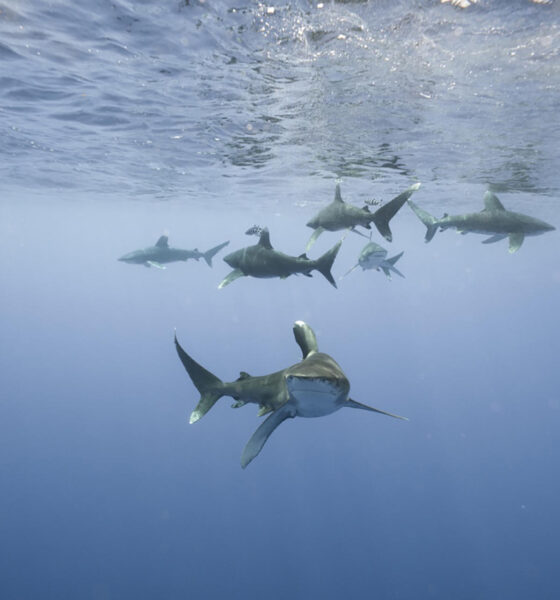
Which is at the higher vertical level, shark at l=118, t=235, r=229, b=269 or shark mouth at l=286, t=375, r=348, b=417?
shark mouth at l=286, t=375, r=348, b=417

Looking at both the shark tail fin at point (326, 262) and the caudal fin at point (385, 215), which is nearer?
the shark tail fin at point (326, 262)

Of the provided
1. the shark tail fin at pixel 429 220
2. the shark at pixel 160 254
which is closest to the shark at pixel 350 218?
the shark tail fin at pixel 429 220

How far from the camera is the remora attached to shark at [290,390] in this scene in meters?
3.16

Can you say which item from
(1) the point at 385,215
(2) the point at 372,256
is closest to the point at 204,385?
(1) the point at 385,215

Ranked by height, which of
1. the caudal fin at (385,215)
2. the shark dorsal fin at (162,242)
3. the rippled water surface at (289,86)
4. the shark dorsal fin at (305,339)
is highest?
the rippled water surface at (289,86)

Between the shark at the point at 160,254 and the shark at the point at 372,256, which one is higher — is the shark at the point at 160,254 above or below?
below

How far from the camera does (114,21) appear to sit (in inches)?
328

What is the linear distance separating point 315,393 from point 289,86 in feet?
35.9

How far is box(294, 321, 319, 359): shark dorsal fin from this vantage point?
4.58 m

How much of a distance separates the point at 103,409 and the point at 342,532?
4121 centimetres

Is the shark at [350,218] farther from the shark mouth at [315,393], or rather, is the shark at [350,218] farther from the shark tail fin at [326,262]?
the shark mouth at [315,393]

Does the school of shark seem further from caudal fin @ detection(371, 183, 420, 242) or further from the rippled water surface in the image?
the rippled water surface

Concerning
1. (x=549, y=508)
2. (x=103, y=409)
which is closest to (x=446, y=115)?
(x=549, y=508)

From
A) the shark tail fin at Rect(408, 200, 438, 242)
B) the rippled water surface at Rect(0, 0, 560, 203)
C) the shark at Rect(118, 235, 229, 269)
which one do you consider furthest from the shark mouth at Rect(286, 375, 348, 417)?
the shark at Rect(118, 235, 229, 269)
